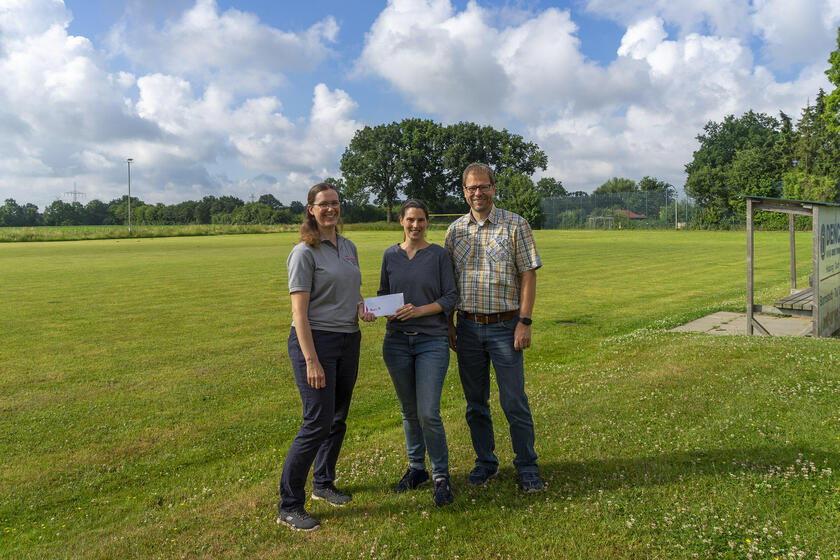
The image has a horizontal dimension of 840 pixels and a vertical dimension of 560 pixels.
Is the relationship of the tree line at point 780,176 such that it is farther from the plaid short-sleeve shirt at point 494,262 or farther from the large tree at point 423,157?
the plaid short-sleeve shirt at point 494,262

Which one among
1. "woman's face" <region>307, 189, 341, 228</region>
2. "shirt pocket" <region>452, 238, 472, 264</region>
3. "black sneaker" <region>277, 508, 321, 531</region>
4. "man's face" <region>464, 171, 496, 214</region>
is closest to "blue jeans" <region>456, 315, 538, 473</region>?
"shirt pocket" <region>452, 238, 472, 264</region>

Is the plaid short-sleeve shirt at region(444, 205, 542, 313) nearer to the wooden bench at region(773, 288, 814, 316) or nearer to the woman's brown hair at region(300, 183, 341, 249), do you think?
the woman's brown hair at region(300, 183, 341, 249)

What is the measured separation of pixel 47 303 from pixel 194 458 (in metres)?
12.2

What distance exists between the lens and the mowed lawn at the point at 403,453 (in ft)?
11.4

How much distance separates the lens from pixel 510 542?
11.1 ft

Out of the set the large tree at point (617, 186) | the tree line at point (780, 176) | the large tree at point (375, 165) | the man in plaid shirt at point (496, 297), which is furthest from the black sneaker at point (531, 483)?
the large tree at point (617, 186)

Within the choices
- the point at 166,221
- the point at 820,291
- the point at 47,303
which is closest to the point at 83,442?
the point at 820,291

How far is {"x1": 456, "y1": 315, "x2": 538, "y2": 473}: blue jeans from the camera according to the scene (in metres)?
3.90

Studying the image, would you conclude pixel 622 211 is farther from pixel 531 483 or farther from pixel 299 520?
pixel 299 520

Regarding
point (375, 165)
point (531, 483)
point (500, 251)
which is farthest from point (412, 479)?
point (375, 165)

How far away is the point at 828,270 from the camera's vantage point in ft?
30.0

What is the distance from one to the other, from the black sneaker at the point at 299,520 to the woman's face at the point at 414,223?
1.93m

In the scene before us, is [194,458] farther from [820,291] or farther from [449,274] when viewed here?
[820,291]

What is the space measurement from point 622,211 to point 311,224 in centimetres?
6902
